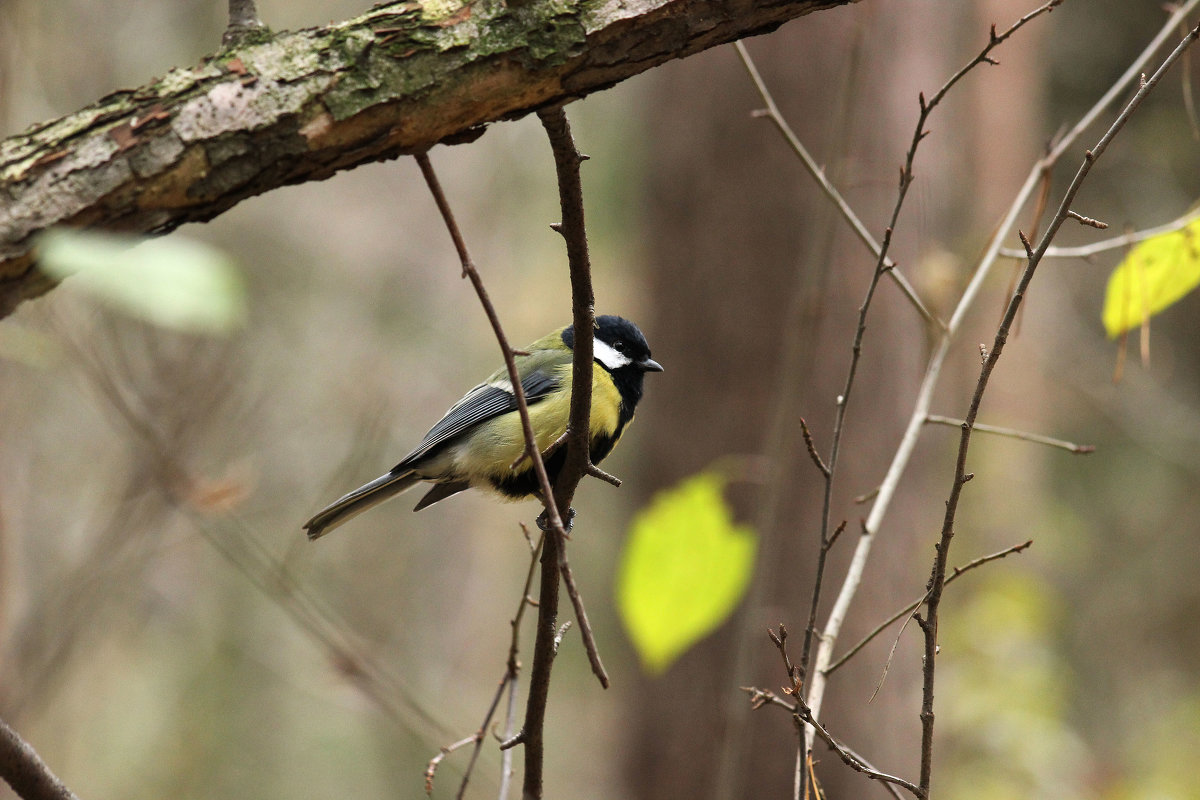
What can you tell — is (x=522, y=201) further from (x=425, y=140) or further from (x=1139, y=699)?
(x=425, y=140)

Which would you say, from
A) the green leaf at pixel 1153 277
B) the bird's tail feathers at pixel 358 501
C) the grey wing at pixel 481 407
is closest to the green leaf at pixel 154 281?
the green leaf at pixel 1153 277

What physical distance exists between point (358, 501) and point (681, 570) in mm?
1369

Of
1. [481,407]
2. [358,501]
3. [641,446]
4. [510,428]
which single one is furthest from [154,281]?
[641,446]

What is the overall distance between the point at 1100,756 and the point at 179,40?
811 cm

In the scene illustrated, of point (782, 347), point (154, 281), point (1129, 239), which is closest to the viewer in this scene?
point (154, 281)

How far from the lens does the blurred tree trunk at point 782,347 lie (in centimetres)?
407

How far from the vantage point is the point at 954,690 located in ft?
17.8

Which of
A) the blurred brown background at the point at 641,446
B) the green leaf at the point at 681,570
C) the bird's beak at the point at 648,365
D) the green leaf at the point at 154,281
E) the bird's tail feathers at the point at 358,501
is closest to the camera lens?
the green leaf at the point at 154,281

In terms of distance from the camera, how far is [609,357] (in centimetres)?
368

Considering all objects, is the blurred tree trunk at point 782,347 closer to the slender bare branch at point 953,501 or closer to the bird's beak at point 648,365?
the bird's beak at point 648,365

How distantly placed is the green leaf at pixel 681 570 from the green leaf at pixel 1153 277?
0.91m

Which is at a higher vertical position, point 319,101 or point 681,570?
point 319,101

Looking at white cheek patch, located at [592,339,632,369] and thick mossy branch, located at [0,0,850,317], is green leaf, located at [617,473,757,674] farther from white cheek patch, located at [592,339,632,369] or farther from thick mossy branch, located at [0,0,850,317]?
white cheek patch, located at [592,339,632,369]

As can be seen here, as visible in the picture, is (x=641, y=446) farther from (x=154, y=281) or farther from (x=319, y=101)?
(x=154, y=281)
